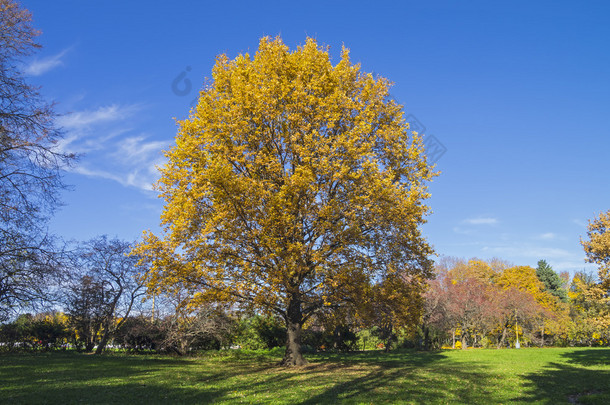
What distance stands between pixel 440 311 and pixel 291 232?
134 feet

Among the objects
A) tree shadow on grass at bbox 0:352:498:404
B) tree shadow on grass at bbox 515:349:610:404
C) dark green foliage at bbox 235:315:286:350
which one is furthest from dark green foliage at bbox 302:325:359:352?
tree shadow on grass at bbox 515:349:610:404

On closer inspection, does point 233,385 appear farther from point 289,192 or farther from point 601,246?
point 601,246

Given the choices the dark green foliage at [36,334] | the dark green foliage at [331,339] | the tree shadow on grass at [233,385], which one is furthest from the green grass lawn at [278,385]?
the dark green foliage at [331,339]

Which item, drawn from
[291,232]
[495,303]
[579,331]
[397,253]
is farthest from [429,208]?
[579,331]

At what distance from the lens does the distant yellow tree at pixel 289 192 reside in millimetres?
17359

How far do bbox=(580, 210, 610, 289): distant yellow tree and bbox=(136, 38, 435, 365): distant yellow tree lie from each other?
13.2 meters

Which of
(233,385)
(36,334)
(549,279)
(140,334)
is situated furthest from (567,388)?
(549,279)

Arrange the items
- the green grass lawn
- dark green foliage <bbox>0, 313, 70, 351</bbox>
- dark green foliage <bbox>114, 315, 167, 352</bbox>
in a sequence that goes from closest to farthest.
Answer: the green grass lawn, dark green foliage <bbox>0, 313, 70, 351</bbox>, dark green foliage <bbox>114, 315, 167, 352</bbox>

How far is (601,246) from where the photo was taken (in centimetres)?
2395

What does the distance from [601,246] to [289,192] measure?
2081 cm

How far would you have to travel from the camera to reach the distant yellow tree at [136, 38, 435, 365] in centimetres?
1736

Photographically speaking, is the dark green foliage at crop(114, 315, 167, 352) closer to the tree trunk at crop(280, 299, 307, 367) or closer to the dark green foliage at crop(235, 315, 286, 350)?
the dark green foliage at crop(235, 315, 286, 350)

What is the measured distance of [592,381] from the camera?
1705 centimetres

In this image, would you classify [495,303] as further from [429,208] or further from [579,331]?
[429,208]
